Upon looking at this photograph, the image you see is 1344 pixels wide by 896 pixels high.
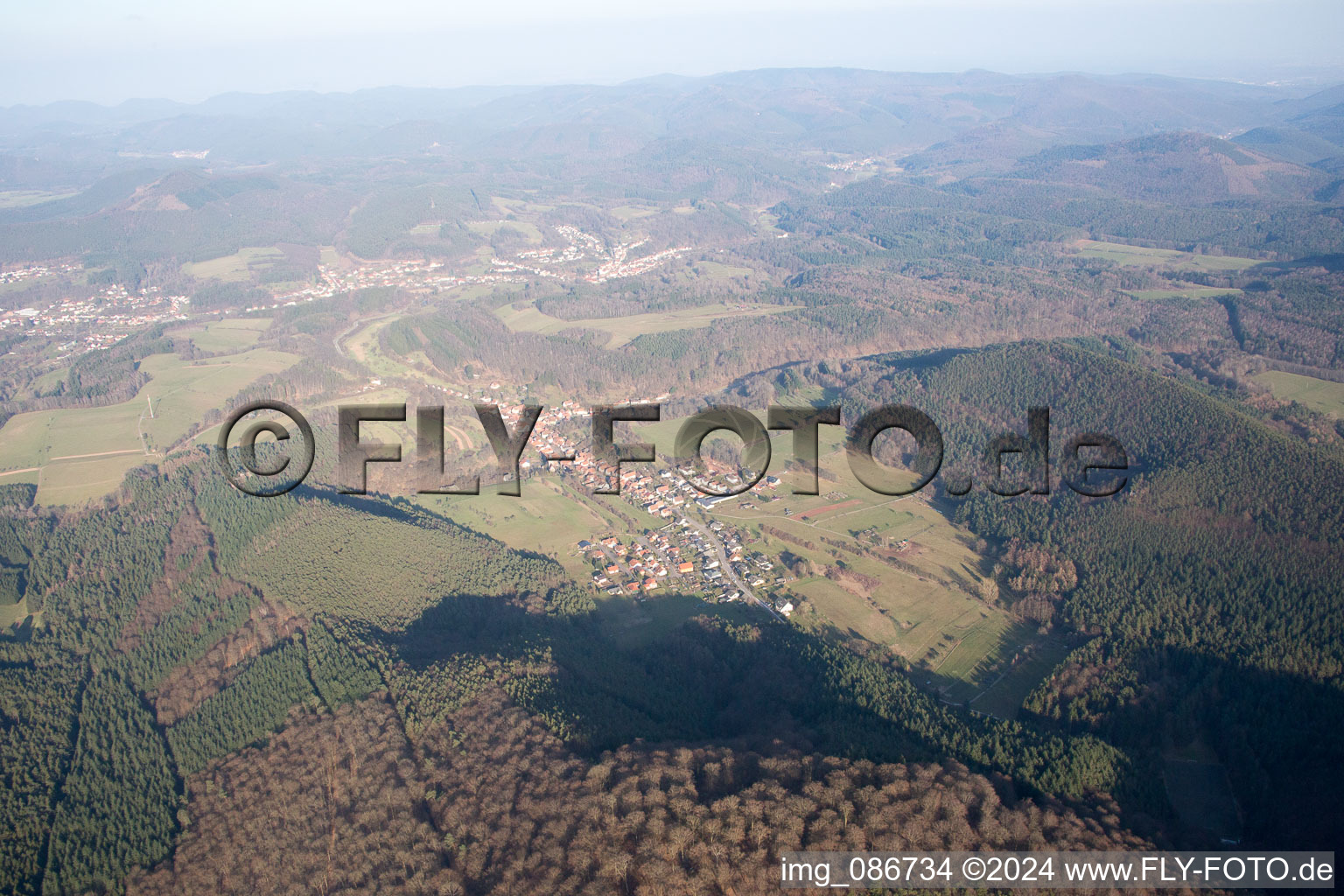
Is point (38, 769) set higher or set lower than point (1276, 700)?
lower

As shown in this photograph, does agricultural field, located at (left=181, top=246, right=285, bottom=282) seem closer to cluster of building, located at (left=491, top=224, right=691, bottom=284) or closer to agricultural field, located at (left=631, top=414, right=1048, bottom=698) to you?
cluster of building, located at (left=491, top=224, right=691, bottom=284)

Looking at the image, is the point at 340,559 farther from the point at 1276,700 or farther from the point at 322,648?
the point at 1276,700

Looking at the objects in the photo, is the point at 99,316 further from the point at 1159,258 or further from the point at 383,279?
the point at 1159,258

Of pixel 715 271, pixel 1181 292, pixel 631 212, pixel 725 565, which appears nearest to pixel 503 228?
pixel 631 212

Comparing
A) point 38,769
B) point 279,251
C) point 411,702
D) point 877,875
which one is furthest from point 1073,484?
point 279,251

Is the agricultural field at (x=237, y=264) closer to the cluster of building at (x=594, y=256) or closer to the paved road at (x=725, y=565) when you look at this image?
the cluster of building at (x=594, y=256)

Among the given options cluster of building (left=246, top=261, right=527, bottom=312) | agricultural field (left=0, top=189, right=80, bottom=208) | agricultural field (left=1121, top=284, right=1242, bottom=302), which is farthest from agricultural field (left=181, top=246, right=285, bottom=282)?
agricultural field (left=1121, top=284, right=1242, bottom=302)
